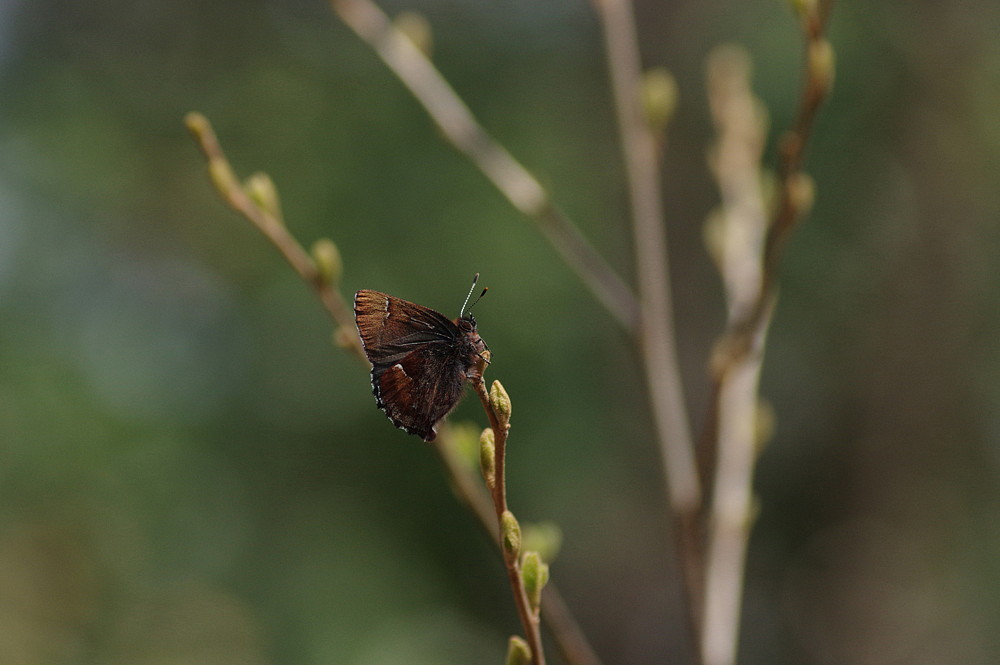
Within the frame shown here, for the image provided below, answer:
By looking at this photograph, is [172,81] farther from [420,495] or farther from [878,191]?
[878,191]

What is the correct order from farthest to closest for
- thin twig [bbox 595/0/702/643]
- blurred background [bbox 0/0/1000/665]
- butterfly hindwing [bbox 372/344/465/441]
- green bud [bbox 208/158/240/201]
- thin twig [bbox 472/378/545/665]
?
blurred background [bbox 0/0/1000/665]
thin twig [bbox 595/0/702/643]
green bud [bbox 208/158/240/201]
butterfly hindwing [bbox 372/344/465/441]
thin twig [bbox 472/378/545/665]

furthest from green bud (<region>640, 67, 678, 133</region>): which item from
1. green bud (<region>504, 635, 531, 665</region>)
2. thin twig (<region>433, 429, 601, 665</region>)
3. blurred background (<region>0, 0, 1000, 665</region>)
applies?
blurred background (<region>0, 0, 1000, 665</region>)

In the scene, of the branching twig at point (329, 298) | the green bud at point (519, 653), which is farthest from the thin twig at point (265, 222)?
the green bud at point (519, 653)

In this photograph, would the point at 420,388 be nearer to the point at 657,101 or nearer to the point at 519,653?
the point at 519,653

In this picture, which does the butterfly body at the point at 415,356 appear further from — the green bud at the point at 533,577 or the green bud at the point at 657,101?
the green bud at the point at 657,101

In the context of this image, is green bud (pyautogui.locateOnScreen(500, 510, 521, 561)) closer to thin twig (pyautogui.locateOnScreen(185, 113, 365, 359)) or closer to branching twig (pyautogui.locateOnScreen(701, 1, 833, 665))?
thin twig (pyautogui.locateOnScreen(185, 113, 365, 359))

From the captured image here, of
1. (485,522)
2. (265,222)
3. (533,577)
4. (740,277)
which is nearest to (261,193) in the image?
(265,222)
